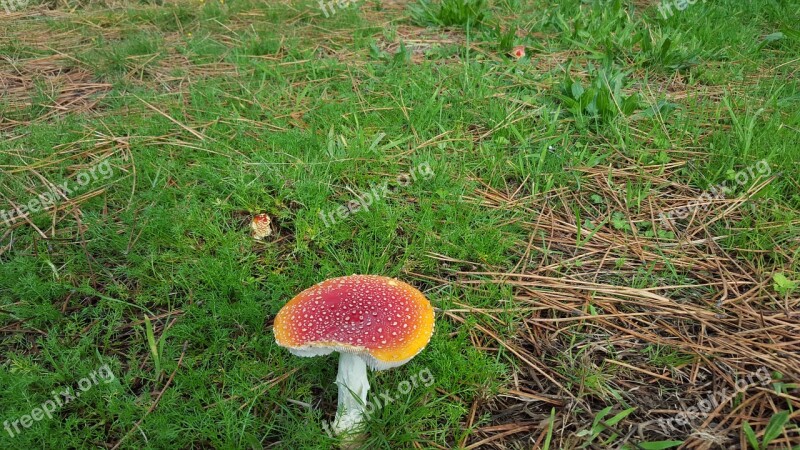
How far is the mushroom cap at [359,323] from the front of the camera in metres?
1.86

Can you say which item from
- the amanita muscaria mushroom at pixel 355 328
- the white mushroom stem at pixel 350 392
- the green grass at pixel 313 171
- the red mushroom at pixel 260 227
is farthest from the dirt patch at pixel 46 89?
the white mushroom stem at pixel 350 392

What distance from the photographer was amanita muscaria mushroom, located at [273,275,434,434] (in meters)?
1.86

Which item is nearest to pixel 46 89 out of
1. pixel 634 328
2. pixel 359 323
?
pixel 359 323

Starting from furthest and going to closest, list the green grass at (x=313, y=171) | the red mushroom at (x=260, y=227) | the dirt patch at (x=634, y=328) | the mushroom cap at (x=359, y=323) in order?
the red mushroom at (x=260, y=227), the green grass at (x=313, y=171), the dirt patch at (x=634, y=328), the mushroom cap at (x=359, y=323)

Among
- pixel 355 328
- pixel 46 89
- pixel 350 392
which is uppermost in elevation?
pixel 355 328

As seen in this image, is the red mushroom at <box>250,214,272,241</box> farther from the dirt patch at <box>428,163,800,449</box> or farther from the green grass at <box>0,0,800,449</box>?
the dirt patch at <box>428,163,800,449</box>

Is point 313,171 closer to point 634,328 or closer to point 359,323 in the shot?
point 359,323

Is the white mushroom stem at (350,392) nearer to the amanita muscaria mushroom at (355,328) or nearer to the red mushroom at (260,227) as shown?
the amanita muscaria mushroom at (355,328)

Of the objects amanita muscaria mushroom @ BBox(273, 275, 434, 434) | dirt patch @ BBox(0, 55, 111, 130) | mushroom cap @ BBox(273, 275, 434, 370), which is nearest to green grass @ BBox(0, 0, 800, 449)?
dirt patch @ BBox(0, 55, 111, 130)

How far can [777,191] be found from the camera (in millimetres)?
2867

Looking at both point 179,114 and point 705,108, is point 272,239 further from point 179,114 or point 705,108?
point 705,108

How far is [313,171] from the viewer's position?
10.1 ft

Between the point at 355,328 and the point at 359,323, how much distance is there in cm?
2

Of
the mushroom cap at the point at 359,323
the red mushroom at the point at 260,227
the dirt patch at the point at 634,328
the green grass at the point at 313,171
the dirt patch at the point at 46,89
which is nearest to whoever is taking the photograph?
the mushroom cap at the point at 359,323
